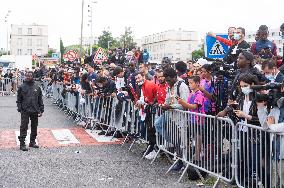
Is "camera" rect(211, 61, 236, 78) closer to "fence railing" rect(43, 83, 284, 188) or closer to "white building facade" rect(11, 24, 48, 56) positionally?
"fence railing" rect(43, 83, 284, 188)

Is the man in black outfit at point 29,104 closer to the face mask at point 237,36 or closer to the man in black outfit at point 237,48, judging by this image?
the man in black outfit at point 237,48

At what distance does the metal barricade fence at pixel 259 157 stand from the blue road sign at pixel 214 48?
13.3 feet

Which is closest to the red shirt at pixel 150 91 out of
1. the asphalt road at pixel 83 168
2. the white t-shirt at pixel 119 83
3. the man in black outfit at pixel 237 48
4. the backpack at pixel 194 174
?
the asphalt road at pixel 83 168

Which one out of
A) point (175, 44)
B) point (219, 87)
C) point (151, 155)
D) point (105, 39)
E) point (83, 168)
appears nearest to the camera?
point (219, 87)

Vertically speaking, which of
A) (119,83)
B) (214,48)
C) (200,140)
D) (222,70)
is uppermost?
(214,48)

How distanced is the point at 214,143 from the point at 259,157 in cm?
135

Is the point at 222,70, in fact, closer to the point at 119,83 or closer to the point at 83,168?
the point at 83,168

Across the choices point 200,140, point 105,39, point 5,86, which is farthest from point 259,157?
point 105,39

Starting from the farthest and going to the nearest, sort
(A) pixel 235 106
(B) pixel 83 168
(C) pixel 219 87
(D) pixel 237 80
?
1. (B) pixel 83 168
2. (C) pixel 219 87
3. (D) pixel 237 80
4. (A) pixel 235 106

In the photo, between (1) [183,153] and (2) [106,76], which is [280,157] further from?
(2) [106,76]

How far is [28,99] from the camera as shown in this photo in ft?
40.0

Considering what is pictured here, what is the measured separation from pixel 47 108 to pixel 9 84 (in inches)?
498

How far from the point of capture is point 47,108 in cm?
2381

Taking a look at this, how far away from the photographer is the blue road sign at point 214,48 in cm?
1053
